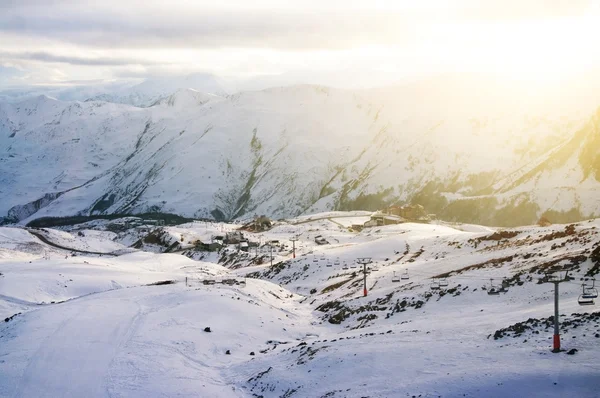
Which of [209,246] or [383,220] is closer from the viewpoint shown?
[209,246]

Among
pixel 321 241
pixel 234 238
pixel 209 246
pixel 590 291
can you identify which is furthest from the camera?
pixel 234 238

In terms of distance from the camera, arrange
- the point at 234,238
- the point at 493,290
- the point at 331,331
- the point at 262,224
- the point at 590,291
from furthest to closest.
Result: the point at 262,224 → the point at 234,238 → the point at 331,331 → the point at 493,290 → the point at 590,291

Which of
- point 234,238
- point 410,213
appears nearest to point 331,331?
point 234,238

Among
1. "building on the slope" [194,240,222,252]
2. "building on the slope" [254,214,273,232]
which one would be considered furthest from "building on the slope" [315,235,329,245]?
"building on the slope" [254,214,273,232]

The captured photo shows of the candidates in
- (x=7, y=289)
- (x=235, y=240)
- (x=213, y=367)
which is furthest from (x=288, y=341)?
(x=235, y=240)

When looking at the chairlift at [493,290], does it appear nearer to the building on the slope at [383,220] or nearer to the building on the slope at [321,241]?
the building on the slope at [321,241]

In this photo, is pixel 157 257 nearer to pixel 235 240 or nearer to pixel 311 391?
pixel 235 240

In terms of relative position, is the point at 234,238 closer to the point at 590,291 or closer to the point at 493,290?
the point at 493,290

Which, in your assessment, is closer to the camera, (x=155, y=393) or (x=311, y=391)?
(x=311, y=391)

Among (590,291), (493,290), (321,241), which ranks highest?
(590,291)
